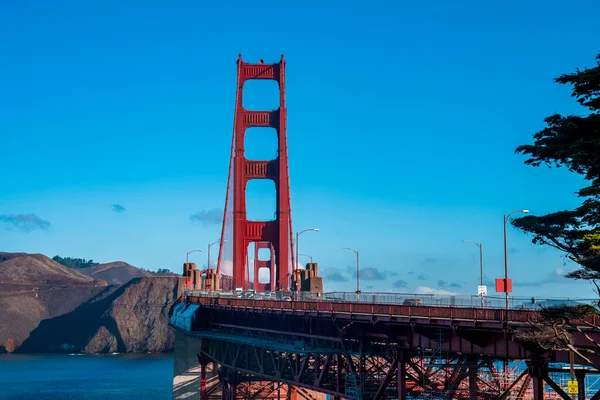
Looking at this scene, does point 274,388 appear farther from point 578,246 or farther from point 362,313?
point 578,246

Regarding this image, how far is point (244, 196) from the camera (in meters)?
93.3

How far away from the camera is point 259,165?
95875 mm

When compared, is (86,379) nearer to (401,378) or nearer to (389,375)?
(389,375)

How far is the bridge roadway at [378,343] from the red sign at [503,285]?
3075 mm

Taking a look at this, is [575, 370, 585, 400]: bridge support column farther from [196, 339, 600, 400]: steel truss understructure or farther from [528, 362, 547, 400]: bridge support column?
[528, 362, 547, 400]: bridge support column

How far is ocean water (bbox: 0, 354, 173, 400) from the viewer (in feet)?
385

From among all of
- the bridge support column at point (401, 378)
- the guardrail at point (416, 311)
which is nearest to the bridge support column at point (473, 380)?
the guardrail at point (416, 311)


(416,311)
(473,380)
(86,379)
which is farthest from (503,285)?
(86,379)

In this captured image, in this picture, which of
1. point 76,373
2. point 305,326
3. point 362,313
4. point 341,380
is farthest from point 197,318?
point 76,373

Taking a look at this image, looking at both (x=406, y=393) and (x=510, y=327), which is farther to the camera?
(x=406, y=393)

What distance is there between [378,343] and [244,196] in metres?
51.5

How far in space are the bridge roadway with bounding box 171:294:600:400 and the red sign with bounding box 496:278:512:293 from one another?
10.1 ft

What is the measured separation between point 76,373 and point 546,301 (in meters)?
137

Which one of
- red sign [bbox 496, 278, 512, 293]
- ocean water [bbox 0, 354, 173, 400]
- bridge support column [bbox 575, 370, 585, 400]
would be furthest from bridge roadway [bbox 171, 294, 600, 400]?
ocean water [bbox 0, 354, 173, 400]
